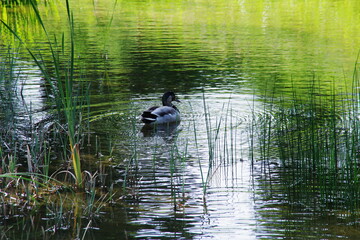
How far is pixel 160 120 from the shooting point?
36.7ft

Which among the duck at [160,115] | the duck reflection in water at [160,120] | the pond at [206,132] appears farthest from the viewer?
the duck at [160,115]

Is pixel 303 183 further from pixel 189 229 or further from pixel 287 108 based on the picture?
pixel 287 108

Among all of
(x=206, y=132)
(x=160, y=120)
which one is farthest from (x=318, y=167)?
(x=160, y=120)

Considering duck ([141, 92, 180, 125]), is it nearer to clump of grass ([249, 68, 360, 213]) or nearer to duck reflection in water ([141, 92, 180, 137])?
duck reflection in water ([141, 92, 180, 137])

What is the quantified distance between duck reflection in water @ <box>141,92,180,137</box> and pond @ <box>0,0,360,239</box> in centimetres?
14

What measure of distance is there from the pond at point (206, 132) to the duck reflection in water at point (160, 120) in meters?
0.14

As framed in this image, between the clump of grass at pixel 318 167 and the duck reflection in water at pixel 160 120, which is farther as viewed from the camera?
the duck reflection in water at pixel 160 120

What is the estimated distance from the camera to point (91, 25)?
A: 2647 centimetres

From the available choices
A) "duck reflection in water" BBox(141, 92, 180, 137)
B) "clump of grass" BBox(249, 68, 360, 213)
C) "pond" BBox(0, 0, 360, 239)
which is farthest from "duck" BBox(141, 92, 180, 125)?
"clump of grass" BBox(249, 68, 360, 213)

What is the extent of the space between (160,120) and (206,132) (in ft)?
4.14

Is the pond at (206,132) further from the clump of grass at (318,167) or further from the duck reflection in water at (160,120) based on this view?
the duck reflection in water at (160,120)

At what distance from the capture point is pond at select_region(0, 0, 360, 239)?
6.26m

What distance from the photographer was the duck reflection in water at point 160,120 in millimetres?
10970

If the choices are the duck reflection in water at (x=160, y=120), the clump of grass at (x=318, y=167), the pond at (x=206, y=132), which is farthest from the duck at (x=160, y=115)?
the clump of grass at (x=318, y=167)
